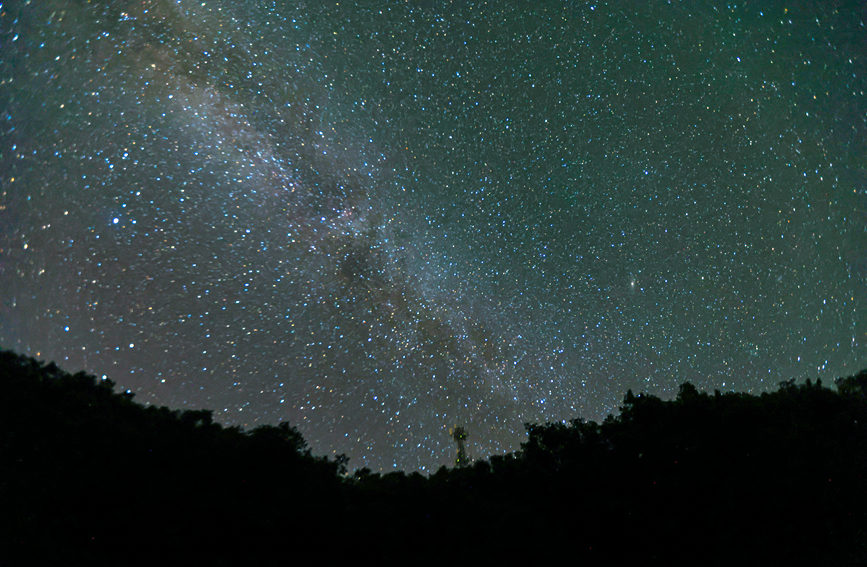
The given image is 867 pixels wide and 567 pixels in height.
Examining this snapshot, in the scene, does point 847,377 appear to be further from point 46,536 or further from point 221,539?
point 46,536

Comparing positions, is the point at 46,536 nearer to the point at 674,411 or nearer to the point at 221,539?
the point at 221,539

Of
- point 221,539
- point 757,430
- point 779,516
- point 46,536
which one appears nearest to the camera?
point 46,536

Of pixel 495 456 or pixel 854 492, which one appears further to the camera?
pixel 495 456

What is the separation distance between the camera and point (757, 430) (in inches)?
484

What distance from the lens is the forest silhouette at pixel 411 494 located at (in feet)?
34.3

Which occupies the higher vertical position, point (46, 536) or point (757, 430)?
point (757, 430)

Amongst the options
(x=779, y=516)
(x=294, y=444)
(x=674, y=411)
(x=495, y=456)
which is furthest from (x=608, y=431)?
(x=294, y=444)

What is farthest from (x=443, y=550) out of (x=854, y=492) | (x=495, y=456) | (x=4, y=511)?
(x=854, y=492)

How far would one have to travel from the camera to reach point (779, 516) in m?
11.5

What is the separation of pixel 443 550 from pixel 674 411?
694 centimetres

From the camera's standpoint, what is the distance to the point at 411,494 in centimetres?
1197

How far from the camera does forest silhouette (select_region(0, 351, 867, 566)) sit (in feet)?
→ 34.3

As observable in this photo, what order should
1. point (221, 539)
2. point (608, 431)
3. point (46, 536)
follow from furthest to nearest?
point (608, 431) → point (221, 539) → point (46, 536)

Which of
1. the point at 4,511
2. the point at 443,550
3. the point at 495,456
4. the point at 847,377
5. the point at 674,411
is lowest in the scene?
the point at 443,550
